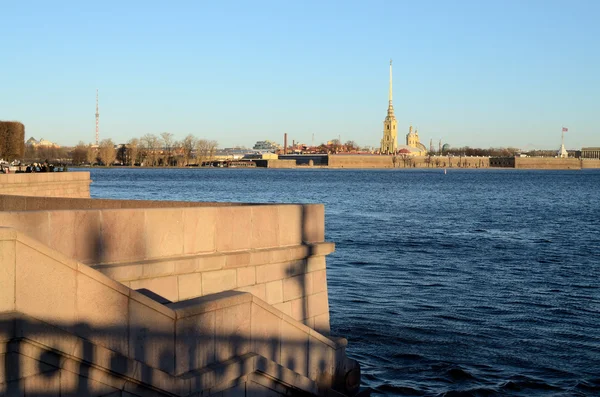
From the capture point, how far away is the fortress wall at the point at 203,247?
22.1 feet

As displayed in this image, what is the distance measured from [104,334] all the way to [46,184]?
21.4m

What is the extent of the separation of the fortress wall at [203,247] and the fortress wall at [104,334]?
664 millimetres

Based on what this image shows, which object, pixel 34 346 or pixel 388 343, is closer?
pixel 34 346

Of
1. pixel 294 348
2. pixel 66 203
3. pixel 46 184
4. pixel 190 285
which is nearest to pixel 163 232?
pixel 190 285

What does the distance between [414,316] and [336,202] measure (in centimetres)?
4569

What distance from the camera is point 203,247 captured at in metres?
8.09

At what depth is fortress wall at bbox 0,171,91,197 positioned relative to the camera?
23.0m

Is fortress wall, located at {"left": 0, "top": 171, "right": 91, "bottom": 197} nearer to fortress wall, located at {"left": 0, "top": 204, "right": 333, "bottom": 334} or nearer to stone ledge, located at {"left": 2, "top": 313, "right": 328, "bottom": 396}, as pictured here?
fortress wall, located at {"left": 0, "top": 204, "right": 333, "bottom": 334}

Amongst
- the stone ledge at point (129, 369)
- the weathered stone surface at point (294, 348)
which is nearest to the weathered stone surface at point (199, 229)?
the weathered stone surface at point (294, 348)

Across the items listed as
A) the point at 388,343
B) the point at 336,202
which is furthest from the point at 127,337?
the point at 336,202

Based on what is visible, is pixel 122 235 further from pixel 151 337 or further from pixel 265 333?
pixel 265 333

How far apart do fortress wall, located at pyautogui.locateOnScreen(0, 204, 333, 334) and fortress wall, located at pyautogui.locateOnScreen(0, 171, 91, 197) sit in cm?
1520

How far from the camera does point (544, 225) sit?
43250mm

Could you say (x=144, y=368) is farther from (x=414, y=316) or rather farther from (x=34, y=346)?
(x=414, y=316)
